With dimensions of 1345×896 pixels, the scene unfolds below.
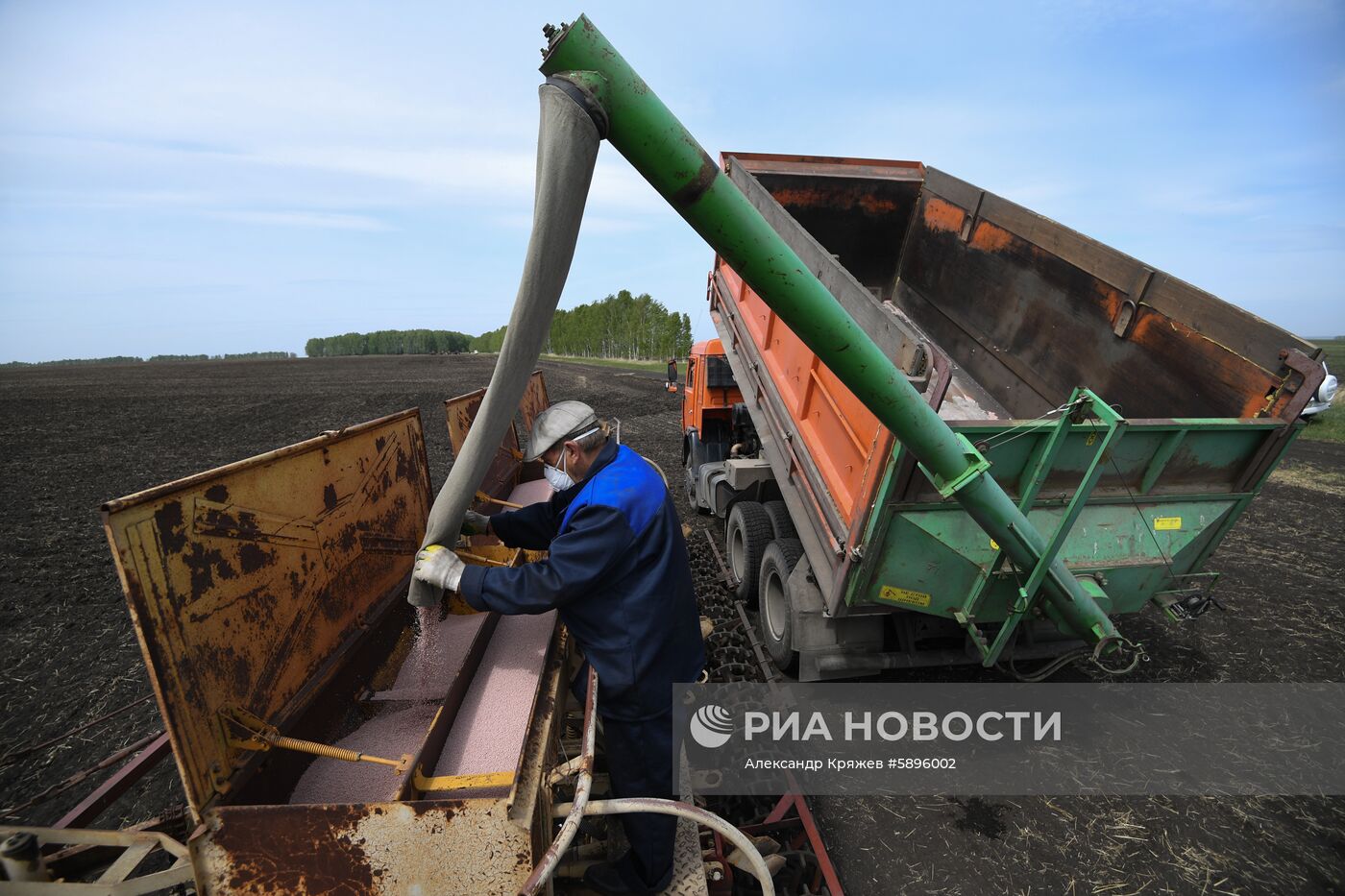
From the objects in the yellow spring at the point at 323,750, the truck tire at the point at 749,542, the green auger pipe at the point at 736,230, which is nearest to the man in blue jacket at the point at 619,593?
the yellow spring at the point at 323,750

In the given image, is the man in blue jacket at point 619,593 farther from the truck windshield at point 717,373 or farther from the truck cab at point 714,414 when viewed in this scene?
the truck windshield at point 717,373

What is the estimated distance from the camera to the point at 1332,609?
5.43m

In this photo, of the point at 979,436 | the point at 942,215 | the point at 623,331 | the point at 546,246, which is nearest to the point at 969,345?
the point at 942,215

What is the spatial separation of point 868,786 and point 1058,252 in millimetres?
4292

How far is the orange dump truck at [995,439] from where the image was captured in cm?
279

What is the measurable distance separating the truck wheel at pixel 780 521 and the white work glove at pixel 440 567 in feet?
9.75

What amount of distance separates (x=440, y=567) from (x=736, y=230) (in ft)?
5.27

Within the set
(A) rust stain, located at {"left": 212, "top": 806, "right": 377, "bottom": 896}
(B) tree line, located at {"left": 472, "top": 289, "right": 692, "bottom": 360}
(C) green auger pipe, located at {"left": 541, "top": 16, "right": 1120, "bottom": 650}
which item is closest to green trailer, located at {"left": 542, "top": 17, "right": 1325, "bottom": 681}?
(C) green auger pipe, located at {"left": 541, "top": 16, "right": 1120, "bottom": 650}

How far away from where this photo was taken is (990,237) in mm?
5293

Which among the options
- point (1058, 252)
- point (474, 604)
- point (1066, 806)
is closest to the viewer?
point (474, 604)

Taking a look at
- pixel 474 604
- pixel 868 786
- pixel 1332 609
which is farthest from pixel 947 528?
pixel 1332 609

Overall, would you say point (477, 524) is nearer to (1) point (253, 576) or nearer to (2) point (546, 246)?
(1) point (253, 576)

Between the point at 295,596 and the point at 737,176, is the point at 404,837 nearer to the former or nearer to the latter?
the point at 295,596

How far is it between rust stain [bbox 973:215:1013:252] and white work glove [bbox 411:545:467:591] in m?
5.43
